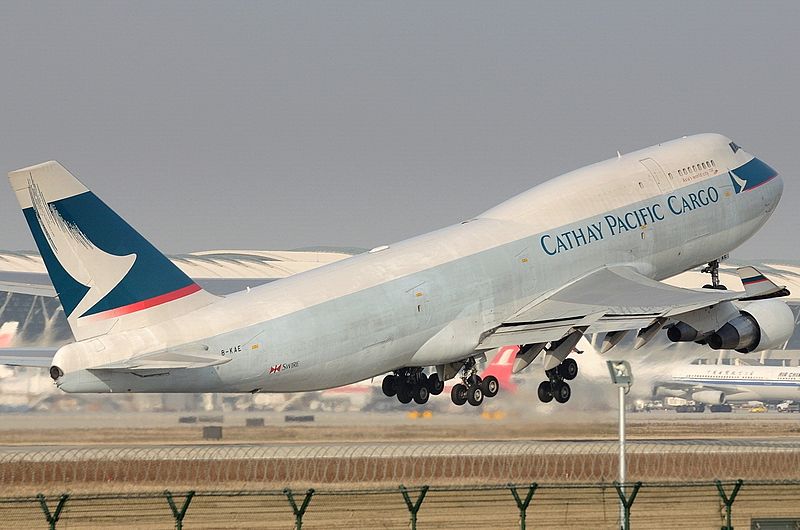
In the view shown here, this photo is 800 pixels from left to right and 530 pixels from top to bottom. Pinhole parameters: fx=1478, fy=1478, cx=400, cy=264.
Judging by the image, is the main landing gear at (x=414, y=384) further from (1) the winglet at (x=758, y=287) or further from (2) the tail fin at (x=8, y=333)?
(2) the tail fin at (x=8, y=333)

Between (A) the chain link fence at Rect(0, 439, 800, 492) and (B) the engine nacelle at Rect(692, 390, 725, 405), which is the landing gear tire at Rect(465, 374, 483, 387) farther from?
Answer: (B) the engine nacelle at Rect(692, 390, 725, 405)

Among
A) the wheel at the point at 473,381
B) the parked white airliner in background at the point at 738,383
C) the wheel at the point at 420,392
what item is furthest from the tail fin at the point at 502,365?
the parked white airliner in background at the point at 738,383

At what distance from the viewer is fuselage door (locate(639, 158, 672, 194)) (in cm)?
Result: 4906

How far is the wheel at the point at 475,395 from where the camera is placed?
46.4 metres

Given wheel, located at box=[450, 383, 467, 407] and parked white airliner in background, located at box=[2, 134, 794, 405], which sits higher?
parked white airliner in background, located at box=[2, 134, 794, 405]

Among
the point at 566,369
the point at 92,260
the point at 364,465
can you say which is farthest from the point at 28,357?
the point at 566,369

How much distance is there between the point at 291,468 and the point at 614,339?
11.3 meters

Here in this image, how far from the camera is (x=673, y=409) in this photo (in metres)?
94.3

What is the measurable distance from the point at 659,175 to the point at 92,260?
20.8m

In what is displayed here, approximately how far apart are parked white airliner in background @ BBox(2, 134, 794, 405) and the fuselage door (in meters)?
0.05

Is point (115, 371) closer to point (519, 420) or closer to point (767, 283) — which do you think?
point (767, 283)

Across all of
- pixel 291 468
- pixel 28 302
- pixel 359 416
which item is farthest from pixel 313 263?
pixel 291 468

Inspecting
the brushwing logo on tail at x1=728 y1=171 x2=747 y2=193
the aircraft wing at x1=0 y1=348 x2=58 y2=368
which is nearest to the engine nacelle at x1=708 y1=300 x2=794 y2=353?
the brushwing logo on tail at x1=728 y1=171 x2=747 y2=193

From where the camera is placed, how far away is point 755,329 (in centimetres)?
4831
